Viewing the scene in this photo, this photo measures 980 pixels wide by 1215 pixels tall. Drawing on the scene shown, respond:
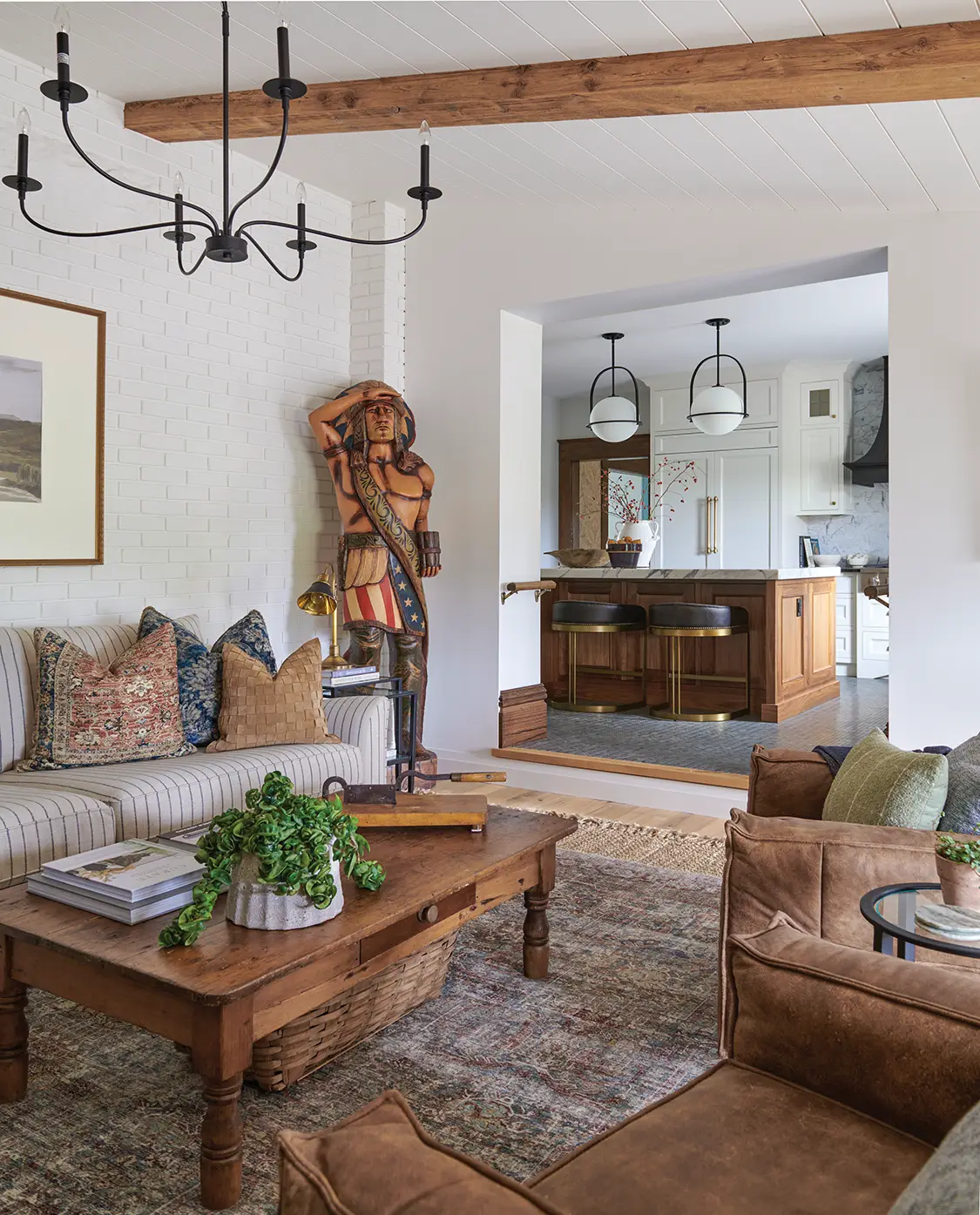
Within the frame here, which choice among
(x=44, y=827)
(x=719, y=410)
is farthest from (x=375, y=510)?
(x=719, y=410)

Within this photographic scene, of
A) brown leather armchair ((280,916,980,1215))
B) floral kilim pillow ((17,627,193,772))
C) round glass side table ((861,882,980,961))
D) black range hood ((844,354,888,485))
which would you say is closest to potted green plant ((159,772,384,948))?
brown leather armchair ((280,916,980,1215))

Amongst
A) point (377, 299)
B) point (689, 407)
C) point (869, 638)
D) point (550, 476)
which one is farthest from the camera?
point (550, 476)

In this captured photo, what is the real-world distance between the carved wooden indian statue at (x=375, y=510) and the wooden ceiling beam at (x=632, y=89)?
1.26m

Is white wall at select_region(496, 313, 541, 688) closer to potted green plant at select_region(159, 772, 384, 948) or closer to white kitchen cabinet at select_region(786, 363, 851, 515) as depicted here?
potted green plant at select_region(159, 772, 384, 948)

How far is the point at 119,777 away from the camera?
9.79ft

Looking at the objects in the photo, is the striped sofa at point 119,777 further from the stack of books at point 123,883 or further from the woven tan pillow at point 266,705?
the stack of books at point 123,883

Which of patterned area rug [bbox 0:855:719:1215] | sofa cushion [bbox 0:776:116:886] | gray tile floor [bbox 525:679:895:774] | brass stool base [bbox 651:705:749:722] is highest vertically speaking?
sofa cushion [bbox 0:776:116:886]

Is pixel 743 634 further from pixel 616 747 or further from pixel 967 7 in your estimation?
pixel 967 7

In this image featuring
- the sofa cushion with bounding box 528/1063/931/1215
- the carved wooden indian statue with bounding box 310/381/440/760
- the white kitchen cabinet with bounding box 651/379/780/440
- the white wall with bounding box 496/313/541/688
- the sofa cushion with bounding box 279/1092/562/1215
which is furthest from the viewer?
the white kitchen cabinet with bounding box 651/379/780/440

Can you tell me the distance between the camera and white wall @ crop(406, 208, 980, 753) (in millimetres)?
4012

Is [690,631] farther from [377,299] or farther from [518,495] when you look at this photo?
[377,299]

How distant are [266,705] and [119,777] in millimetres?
663

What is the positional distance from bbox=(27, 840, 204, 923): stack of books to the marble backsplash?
25.6ft

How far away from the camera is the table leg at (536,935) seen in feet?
8.43
